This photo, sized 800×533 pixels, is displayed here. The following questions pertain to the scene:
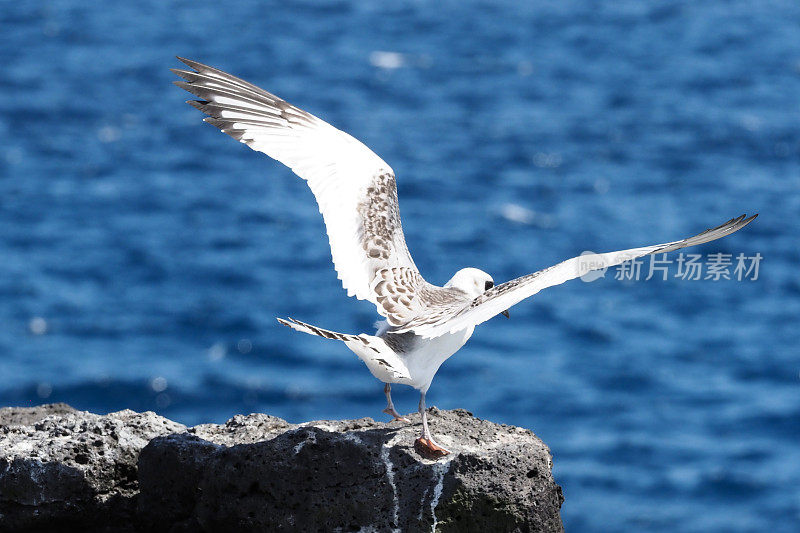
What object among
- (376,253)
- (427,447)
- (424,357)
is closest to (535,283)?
(424,357)

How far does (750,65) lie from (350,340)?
114ft

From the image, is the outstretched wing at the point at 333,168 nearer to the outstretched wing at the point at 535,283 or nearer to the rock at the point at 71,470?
the outstretched wing at the point at 535,283

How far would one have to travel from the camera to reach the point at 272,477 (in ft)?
29.6

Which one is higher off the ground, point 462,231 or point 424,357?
point 462,231

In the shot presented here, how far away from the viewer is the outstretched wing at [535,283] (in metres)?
8.67

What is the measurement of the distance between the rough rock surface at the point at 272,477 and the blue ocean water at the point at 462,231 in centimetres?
1419

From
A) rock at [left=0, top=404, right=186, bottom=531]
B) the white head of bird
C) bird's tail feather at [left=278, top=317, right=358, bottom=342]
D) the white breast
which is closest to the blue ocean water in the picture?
the white head of bird

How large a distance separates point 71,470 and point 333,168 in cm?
354

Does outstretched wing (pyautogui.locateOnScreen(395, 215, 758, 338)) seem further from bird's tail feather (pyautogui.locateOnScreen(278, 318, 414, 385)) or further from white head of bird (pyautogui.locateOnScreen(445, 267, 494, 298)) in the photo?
white head of bird (pyautogui.locateOnScreen(445, 267, 494, 298))

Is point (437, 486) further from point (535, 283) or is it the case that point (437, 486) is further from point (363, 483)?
point (535, 283)

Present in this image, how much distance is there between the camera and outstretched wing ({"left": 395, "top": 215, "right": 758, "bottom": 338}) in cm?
867

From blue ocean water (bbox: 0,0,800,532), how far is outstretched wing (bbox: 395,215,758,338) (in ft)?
48.2

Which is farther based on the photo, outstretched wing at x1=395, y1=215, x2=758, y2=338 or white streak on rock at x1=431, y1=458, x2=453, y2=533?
white streak on rock at x1=431, y1=458, x2=453, y2=533

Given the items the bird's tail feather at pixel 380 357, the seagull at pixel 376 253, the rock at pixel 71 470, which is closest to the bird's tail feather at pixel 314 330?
the seagull at pixel 376 253
